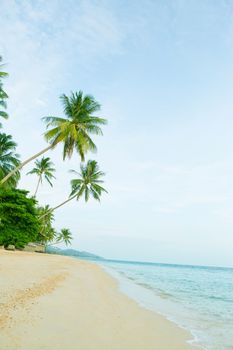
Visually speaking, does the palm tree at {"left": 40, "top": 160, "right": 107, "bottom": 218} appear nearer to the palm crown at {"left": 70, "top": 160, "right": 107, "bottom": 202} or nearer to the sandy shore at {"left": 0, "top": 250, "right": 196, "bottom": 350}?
the palm crown at {"left": 70, "top": 160, "right": 107, "bottom": 202}

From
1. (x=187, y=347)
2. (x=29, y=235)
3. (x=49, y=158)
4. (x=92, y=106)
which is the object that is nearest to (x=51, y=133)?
(x=92, y=106)

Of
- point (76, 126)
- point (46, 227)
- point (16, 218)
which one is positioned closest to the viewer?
point (76, 126)

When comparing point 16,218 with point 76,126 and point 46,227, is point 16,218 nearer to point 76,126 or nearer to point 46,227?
point 76,126

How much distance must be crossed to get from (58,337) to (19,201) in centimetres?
3086

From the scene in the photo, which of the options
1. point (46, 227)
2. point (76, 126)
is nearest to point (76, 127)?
point (76, 126)

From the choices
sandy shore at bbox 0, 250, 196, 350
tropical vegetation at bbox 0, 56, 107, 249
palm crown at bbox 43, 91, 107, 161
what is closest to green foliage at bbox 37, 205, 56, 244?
tropical vegetation at bbox 0, 56, 107, 249

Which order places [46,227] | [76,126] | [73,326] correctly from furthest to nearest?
[46,227] < [76,126] < [73,326]

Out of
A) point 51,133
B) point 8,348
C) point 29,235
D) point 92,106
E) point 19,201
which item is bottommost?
point 8,348

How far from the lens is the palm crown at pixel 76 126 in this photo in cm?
2412

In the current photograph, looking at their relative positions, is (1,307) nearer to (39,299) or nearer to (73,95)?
(39,299)

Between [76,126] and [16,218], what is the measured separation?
48.9 ft

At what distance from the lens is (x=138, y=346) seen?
5.36 metres

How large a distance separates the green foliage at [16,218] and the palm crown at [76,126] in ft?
40.5

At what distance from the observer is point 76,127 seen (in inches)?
995
